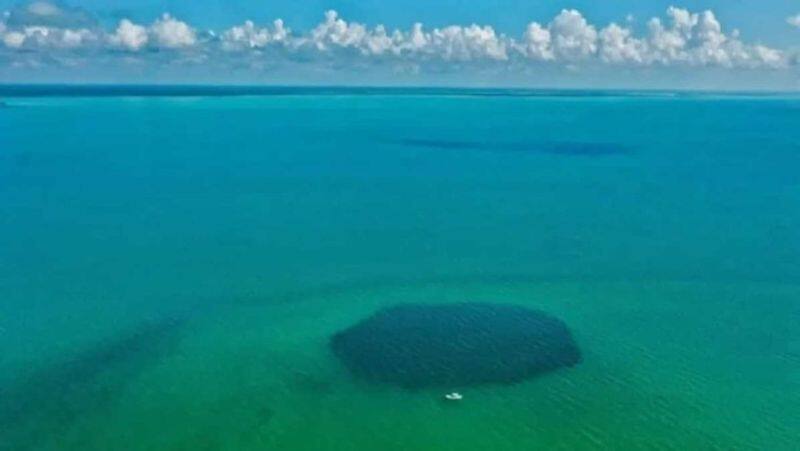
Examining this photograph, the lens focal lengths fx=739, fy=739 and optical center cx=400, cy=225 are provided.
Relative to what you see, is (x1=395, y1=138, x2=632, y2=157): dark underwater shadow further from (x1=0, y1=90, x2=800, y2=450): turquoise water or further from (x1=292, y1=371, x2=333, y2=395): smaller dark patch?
(x1=292, y1=371, x2=333, y2=395): smaller dark patch

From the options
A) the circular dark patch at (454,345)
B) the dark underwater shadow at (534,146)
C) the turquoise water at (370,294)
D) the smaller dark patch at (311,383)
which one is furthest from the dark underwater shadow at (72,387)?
the dark underwater shadow at (534,146)

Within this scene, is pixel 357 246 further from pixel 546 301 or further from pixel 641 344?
pixel 641 344

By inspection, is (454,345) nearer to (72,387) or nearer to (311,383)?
(311,383)

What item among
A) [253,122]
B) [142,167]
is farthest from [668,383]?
[253,122]

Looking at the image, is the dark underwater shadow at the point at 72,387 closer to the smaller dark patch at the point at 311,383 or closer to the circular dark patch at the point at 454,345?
the smaller dark patch at the point at 311,383

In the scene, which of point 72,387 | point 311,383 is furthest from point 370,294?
point 72,387

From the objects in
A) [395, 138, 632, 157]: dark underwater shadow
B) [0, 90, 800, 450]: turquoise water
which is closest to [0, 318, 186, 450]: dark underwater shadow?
[0, 90, 800, 450]: turquoise water
